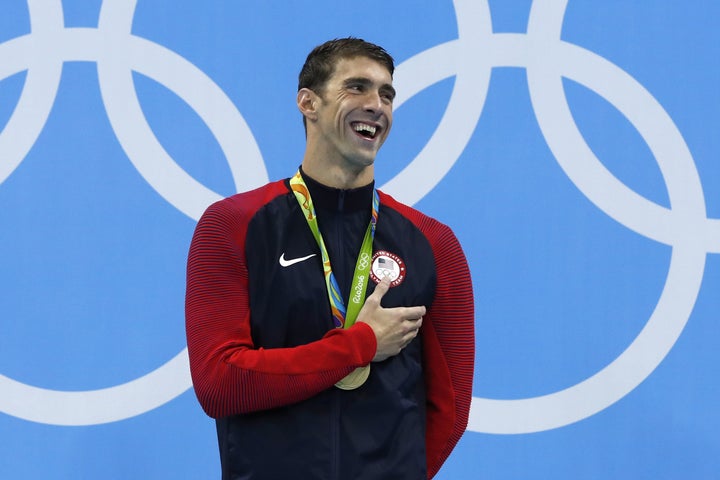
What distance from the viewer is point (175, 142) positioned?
3.51m

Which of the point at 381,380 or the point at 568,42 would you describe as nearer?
the point at 381,380

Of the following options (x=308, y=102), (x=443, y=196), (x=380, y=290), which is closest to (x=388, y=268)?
(x=380, y=290)

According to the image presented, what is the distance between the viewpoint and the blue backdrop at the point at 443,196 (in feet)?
11.2

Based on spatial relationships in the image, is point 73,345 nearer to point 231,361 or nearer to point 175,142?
point 175,142

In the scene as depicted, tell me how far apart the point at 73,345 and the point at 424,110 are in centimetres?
162

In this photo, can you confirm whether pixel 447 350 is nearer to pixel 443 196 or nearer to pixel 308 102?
pixel 308 102

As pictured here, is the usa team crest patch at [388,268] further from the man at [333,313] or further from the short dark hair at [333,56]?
the short dark hair at [333,56]

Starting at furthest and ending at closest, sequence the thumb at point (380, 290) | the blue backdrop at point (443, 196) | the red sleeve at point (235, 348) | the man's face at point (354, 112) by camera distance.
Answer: the blue backdrop at point (443, 196) < the man's face at point (354, 112) < the thumb at point (380, 290) < the red sleeve at point (235, 348)

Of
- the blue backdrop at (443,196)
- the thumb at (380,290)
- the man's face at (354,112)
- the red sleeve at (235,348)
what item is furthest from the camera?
the blue backdrop at (443,196)

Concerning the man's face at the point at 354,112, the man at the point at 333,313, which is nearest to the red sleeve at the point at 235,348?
the man at the point at 333,313

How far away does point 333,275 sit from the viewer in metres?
2.22

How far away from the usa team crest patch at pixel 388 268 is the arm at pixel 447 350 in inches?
5.5

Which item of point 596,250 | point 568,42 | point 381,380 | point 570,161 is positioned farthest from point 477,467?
point 568,42

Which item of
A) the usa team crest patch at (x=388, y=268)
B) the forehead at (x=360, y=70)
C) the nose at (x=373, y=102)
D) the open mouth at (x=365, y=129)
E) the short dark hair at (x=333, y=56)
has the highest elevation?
the short dark hair at (x=333, y=56)
